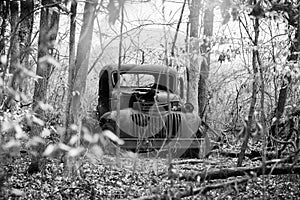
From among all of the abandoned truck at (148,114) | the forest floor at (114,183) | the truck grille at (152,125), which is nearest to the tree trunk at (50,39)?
the forest floor at (114,183)

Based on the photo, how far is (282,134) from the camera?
263 inches

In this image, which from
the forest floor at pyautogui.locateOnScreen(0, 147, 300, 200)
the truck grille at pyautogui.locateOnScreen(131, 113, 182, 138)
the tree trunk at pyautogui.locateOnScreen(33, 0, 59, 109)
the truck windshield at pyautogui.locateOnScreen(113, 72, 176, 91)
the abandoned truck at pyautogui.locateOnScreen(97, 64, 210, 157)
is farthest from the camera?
the truck windshield at pyautogui.locateOnScreen(113, 72, 176, 91)

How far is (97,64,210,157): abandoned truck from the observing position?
805 cm

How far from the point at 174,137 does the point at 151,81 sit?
154 cm

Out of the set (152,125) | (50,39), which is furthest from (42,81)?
(152,125)

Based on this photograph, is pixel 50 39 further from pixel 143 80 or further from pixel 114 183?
pixel 143 80

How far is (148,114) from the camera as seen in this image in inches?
329

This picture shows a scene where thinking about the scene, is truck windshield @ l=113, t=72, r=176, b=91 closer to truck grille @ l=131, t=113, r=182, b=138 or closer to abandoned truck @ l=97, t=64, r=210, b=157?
abandoned truck @ l=97, t=64, r=210, b=157

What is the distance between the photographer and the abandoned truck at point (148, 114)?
8.05 meters

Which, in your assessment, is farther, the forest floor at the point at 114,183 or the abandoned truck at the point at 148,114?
the abandoned truck at the point at 148,114

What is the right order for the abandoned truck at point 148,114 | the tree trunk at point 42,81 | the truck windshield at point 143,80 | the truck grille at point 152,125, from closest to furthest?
Answer: 1. the tree trunk at point 42,81
2. the abandoned truck at point 148,114
3. the truck grille at point 152,125
4. the truck windshield at point 143,80

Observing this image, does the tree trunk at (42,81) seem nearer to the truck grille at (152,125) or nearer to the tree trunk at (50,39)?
the tree trunk at (50,39)

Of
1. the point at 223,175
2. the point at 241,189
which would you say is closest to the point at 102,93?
the point at 241,189

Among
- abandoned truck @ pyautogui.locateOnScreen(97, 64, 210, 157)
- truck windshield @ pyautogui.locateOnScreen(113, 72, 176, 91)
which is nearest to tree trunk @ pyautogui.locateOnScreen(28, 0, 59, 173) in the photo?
abandoned truck @ pyautogui.locateOnScreen(97, 64, 210, 157)
